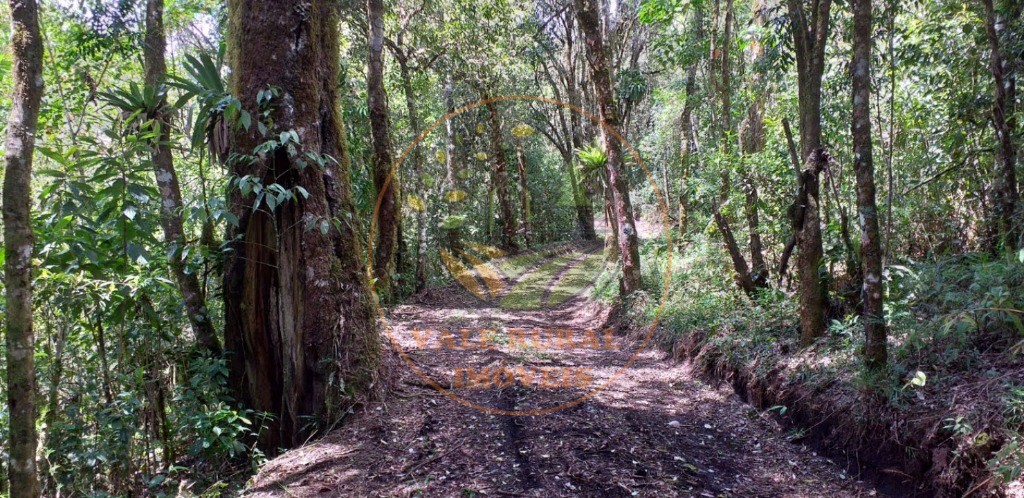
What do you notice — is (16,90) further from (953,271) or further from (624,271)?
(624,271)

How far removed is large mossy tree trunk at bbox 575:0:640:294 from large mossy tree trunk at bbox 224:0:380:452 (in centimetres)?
589

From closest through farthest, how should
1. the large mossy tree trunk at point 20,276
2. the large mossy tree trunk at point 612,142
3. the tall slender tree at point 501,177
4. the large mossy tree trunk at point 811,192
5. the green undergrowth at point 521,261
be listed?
the large mossy tree trunk at point 20,276
the large mossy tree trunk at point 811,192
the large mossy tree trunk at point 612,142
the green undergrowth at point 521,261
the tall slender tree at point 501,177

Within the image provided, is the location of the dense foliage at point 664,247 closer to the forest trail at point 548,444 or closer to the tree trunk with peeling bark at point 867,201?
the tree trunk with peeling bark at point 867,201

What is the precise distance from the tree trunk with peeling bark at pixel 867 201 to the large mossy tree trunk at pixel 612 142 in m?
5.29

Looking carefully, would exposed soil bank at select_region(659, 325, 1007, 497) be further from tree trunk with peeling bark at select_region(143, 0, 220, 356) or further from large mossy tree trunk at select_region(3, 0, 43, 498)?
large mossy tree trunk at select_region(3, 0, 43, 498)

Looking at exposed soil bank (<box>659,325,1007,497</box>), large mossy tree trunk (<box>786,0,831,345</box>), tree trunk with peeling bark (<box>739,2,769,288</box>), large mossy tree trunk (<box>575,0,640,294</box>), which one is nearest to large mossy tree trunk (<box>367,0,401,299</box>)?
large mossy tree trunk (<box>575,0,640,294</box>)

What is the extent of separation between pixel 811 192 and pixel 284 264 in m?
5.05

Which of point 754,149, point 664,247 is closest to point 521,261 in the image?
point 664,247

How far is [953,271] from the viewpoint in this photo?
482 cm

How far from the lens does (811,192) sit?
18.4 feet

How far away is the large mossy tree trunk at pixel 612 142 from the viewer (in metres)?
9.41

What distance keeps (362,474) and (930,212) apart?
20.4 ft

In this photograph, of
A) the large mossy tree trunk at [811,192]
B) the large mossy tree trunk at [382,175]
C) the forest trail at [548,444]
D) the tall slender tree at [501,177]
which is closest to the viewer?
the forest trail at [548,444]

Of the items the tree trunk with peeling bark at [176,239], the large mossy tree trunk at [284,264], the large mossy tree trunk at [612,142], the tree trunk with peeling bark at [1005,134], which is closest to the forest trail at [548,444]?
the large mossy tree trunk at [284,264]
